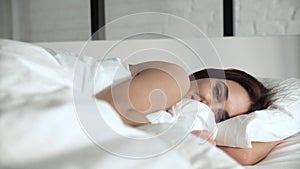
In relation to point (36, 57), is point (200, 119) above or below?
below

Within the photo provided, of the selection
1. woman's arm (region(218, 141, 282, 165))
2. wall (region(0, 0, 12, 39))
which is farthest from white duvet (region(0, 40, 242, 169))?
wall (region(0, 0, 12, 39))

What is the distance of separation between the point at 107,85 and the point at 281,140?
0.49 metres

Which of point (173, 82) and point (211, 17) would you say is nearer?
point (173, 82)

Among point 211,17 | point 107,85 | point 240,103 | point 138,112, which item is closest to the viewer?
point 138,112

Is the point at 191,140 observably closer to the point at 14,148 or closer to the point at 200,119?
the point at 14,148

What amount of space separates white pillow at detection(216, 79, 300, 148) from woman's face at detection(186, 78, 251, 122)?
0.06 metres

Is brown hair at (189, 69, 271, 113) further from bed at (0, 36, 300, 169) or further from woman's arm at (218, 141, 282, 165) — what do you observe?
bed at (0, 36, 300, 169)

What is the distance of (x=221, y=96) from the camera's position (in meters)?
1.12

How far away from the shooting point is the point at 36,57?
0.48 m

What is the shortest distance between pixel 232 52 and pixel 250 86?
1.75ft

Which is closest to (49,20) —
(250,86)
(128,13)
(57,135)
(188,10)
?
(128,13)

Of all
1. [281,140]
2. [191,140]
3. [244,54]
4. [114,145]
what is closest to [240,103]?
[281,140]

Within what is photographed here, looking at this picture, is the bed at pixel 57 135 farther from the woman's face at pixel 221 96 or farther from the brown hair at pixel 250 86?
the brown hair at pixel 250 86

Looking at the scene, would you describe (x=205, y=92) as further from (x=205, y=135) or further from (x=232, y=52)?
(x=232, y=52)
